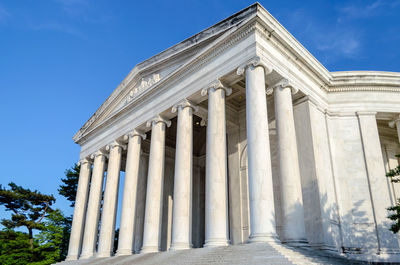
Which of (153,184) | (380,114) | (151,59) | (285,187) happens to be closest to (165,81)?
(151,59)

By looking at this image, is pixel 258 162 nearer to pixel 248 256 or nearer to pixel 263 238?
pixel 263 238

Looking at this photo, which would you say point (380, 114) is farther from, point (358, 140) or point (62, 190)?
point (62, 190)

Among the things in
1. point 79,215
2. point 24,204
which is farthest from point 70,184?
point 79,215

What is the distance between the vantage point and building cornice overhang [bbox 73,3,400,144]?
116 ft

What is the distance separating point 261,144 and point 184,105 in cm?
1363

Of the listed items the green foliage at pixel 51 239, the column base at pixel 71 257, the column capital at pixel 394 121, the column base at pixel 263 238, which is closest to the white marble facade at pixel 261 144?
the column base at pixel 263 238

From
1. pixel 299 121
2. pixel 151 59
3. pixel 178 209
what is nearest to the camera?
pixel 178 209

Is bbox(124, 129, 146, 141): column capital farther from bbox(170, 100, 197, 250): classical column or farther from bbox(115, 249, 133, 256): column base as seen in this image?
bbox(115, 249, 133, 256): column base

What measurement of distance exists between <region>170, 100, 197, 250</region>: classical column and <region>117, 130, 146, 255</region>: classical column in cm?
997

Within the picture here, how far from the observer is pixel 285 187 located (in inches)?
1325

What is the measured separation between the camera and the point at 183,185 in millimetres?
37812

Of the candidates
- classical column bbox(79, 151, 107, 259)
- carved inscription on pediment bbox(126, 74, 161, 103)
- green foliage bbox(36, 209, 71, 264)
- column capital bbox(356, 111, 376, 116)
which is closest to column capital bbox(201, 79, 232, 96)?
carved inscription on pediment bbox(126, 74, 161, 103)

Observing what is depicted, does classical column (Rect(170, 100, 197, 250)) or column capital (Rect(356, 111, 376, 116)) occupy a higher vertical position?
column capital (Rect(356, 111, 376, 116))

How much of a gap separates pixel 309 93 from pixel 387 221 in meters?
16.5
